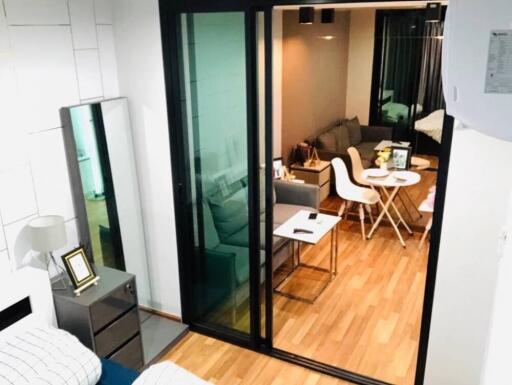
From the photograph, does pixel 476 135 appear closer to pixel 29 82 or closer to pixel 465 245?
pixel 465 245

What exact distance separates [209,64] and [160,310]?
192cm

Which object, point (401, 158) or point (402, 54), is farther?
point (402, 54)

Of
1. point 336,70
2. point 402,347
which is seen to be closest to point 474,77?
point 402,347

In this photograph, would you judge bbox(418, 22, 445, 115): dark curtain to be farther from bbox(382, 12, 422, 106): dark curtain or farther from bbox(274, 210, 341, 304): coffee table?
bbox(274, 210, 341, 304): coffee table

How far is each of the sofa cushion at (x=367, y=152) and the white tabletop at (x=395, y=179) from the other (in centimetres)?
78

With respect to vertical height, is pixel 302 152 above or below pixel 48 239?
below

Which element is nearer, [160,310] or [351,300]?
[160,310]

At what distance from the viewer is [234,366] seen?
10.3 feet

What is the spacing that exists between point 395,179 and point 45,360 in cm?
377

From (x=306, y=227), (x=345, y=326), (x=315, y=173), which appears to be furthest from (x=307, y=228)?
(x=315, y=173)

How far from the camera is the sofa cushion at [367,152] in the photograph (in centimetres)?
589

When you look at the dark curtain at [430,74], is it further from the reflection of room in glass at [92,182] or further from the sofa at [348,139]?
the reflection of room in glass at [92,182]

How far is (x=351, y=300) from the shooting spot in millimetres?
3902

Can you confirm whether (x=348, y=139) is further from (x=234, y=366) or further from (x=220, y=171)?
(x=234, y=366)
